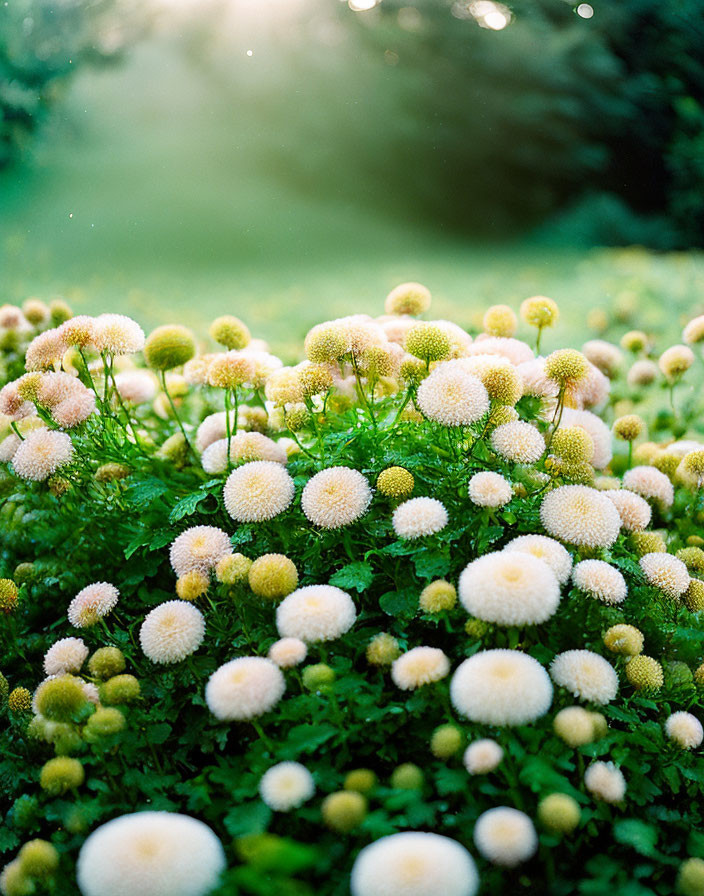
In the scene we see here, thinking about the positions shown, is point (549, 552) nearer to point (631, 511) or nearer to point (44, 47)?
point (631, 511)

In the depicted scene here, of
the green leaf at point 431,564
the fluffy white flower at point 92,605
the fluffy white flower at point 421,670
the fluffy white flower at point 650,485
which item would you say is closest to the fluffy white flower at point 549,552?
the green leaf at point 431,564

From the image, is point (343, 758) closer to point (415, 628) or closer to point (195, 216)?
point (415, 628)

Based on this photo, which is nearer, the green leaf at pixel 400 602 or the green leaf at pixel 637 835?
the green leaf at pixel 637 835

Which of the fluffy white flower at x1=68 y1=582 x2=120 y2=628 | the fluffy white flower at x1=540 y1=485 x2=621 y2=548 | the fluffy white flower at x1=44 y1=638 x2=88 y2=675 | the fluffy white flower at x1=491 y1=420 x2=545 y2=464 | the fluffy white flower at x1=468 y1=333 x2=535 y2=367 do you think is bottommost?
the fluffy white flower at x1=44 y1=638 x2=88 y2=675

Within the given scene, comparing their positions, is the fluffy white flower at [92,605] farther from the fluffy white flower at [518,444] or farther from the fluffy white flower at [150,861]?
the fluffy white flower at [518,444]

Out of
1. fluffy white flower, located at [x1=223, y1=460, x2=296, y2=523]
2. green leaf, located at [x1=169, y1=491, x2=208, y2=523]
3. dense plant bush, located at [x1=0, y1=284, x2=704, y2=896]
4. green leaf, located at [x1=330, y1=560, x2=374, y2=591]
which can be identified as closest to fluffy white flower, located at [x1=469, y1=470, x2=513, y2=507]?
dense plant bush, located at [x1=0, y1=284, x2=704, y2=896]

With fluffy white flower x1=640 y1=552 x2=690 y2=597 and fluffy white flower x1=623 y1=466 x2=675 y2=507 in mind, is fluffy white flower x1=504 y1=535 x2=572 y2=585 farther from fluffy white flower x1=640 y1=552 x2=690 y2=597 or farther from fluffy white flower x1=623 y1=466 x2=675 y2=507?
fluffy white flower x1=623 y1=466 x2=675 y2=507
